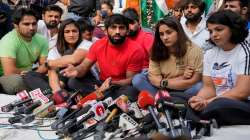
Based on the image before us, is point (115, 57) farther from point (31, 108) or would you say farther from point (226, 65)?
point (226, 65)

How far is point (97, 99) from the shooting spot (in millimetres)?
4391

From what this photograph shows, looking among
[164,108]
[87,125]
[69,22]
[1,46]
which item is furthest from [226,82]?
[1,46]

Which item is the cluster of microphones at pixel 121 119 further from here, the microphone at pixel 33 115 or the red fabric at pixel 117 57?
the red fabric at pixel 117 57

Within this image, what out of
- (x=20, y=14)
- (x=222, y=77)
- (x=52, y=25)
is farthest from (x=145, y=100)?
(x=52, y=25)

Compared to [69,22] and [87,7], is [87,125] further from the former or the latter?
[87,7]

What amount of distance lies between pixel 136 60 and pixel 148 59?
20cm

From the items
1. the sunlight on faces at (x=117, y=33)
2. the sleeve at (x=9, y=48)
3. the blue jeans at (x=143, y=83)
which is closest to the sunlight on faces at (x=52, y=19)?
the sleeve at (x=9, y=48)

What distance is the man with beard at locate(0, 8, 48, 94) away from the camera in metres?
5.56

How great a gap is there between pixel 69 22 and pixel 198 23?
136 cm

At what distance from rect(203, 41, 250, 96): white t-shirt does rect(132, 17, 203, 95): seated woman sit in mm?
381

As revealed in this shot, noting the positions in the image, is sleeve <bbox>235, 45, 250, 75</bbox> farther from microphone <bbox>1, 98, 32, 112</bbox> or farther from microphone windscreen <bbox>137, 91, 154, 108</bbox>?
microphone <bbox>1, 98, 32, 112</bbox>

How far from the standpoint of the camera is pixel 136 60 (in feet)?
16.8

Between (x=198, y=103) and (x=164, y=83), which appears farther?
(x=164, y=83)

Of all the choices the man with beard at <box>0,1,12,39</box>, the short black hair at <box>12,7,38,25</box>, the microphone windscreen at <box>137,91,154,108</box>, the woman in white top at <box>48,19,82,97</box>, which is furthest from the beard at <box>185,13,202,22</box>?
the man with beard at <box>0,1,12,39</box>
